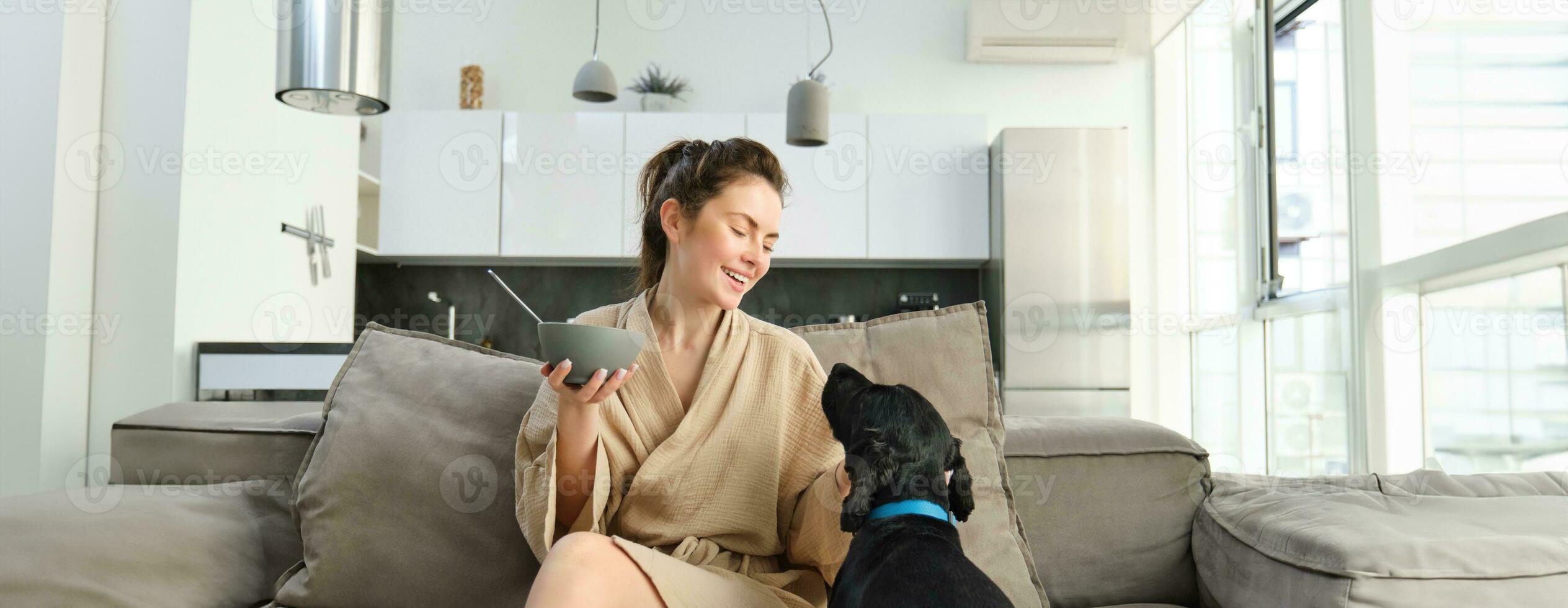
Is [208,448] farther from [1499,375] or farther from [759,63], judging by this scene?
[759,63]

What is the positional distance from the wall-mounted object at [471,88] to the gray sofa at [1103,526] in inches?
126

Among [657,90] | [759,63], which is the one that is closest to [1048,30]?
[759,63]

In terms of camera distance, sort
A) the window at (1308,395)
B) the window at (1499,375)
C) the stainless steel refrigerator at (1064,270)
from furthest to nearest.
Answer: the stainless steel refrigerator at (1064,270) < the window at (1308,395) < the window at (1499,375)

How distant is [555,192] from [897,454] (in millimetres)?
3761

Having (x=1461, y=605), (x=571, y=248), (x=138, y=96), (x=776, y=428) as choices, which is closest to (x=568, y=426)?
(x=776, y=428)

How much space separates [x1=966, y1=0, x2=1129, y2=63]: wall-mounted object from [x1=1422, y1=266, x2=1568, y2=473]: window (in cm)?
234

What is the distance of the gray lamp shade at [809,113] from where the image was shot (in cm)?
312

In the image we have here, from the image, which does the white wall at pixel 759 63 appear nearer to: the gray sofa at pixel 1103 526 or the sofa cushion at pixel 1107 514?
the gray sofa at pixel 1103 526

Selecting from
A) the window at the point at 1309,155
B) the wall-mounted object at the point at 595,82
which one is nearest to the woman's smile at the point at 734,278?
the window at the point at 1309,155

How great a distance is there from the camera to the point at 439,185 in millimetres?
4586

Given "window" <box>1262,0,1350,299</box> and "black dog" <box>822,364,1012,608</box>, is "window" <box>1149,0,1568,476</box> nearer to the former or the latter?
"window" <box>1262,0,1350,299</box>

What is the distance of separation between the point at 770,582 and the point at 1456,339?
2.30 m

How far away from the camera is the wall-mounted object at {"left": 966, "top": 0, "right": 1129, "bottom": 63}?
4.62m

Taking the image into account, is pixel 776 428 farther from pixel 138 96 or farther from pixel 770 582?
pixel 138 96
